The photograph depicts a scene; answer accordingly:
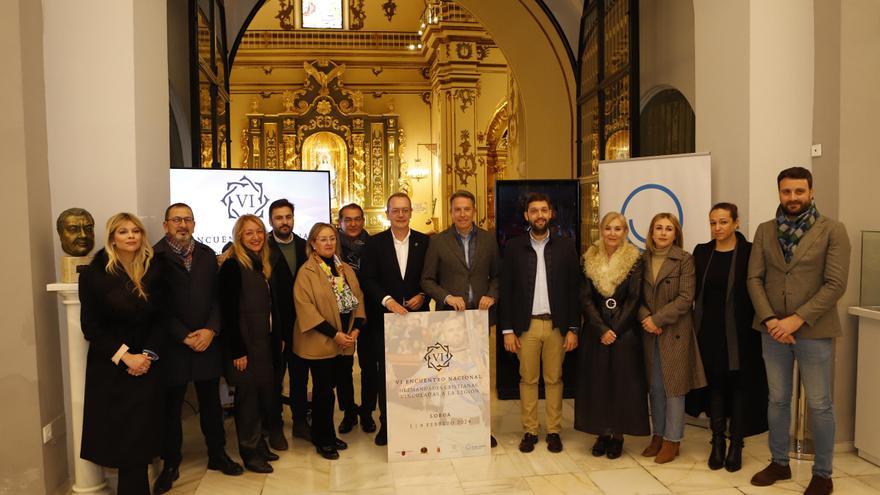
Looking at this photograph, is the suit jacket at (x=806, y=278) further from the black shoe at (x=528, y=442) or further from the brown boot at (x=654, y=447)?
the black shoe at (x=528, y=442)

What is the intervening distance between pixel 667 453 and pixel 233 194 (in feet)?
11.7

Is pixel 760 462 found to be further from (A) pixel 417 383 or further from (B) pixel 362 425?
(B) pixel 362 425

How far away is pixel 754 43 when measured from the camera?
4.27 meters

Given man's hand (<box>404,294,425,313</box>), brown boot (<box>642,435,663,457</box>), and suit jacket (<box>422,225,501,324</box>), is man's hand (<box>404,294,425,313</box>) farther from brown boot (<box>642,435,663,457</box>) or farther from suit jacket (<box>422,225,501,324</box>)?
brown boot (<box>642,435,663,457</box>)

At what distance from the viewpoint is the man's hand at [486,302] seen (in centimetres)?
415

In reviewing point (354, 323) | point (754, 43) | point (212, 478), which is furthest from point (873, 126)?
point (212, 478)

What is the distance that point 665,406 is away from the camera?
406 centimetres

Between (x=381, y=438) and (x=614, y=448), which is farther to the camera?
(x=381, y=438)

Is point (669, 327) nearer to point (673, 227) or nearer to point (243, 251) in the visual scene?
point (673, 227)

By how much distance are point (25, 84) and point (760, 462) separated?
4.58 meters

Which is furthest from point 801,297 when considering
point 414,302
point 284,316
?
point 284,316

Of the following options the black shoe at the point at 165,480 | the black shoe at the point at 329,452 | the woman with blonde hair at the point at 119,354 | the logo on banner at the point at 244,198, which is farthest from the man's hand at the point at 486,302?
the logo on banner at the point at 244,198

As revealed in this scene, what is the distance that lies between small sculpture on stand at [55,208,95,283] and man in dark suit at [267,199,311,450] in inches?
40.0

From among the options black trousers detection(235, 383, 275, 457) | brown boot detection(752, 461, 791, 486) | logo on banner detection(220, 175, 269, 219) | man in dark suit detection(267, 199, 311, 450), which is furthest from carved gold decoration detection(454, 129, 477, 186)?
brown boot detection(752, 461, 791, 486)
